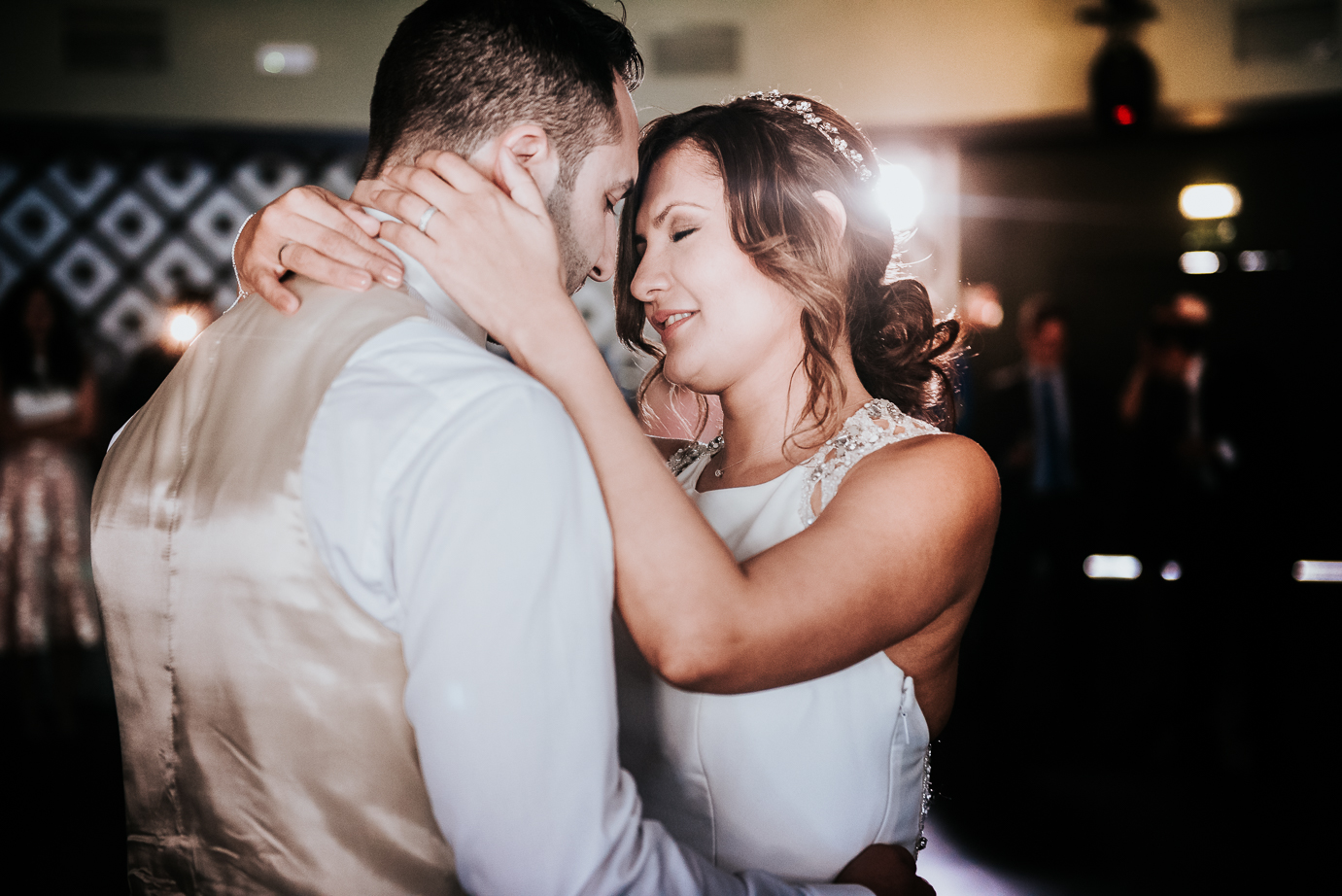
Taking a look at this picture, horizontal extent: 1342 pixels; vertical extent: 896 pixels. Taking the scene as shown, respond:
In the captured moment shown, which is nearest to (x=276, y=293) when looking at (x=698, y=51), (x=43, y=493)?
(x=43, y=493)

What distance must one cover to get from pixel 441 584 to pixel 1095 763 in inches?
119

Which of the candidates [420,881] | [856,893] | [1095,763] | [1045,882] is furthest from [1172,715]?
[420,881]

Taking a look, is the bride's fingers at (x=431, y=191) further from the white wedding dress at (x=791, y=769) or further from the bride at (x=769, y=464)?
the white wedding dress at (x=791, y=769)

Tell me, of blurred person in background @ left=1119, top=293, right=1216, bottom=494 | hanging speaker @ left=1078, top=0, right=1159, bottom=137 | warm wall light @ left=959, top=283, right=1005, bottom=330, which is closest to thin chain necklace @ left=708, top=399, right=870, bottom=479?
blurred person in background @ left=1119, top=293, right=1216, bottom=494

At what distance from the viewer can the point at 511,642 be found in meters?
0.60

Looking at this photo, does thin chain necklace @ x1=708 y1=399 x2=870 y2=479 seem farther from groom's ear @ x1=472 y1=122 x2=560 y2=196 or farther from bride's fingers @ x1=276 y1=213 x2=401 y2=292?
bride's fingers @ x1=276 y1=213 x2=401 y2=292

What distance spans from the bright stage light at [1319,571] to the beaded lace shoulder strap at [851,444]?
436 centimetres

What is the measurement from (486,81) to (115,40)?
416 centimetres

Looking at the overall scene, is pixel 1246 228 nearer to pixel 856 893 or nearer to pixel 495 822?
pixel 856 893

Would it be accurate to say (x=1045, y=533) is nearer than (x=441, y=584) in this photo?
No

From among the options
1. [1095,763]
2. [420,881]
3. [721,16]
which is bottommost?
[1095,763]

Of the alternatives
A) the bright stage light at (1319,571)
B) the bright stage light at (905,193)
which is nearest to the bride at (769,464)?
the bright stage light at (905,193)

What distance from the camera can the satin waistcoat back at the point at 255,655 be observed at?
0.69 metres

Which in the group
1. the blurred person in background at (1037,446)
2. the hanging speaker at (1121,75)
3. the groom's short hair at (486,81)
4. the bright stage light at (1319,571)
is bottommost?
the bright stage light at (1319,571)
